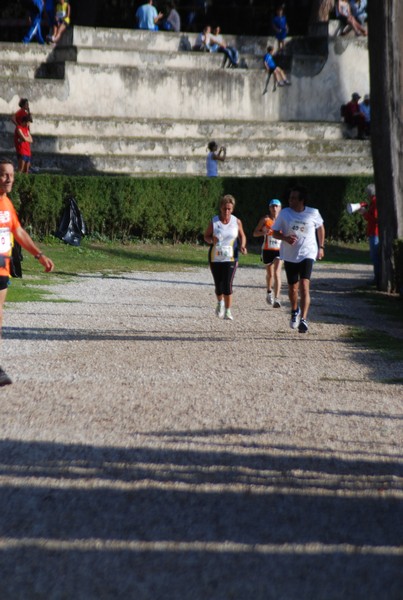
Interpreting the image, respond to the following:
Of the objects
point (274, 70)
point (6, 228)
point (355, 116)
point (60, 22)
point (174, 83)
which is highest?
point (60, 22)

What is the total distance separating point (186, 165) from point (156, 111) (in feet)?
10.4

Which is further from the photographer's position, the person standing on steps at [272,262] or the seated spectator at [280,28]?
the seated spectator at [280,28]

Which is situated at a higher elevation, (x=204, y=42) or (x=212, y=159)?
(x=204, y=42)

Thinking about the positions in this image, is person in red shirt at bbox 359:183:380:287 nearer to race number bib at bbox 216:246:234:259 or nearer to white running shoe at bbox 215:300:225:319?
white running shoe at bbox 215:300:225:319

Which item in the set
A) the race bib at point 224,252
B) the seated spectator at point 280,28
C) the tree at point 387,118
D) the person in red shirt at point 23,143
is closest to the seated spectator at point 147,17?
the seated spectator at point 280,28

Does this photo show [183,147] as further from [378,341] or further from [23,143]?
[378,341]

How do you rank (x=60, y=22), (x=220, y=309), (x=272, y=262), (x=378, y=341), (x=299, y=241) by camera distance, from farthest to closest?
(x=60, y=22), (x=272, y=262), (x=220, y=309), (x=378, y=341), (x=299, y=241)

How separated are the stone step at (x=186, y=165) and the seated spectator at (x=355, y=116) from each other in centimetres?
155

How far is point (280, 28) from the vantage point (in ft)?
128

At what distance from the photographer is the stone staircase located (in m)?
33.3

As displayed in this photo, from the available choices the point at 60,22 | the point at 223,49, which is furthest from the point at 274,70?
the point at 60,22

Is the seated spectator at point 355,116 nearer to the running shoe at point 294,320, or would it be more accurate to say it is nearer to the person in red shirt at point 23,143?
the person in red shirt at point 23,143

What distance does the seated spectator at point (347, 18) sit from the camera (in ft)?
132

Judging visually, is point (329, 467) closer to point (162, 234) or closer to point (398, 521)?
point (398, 521)
